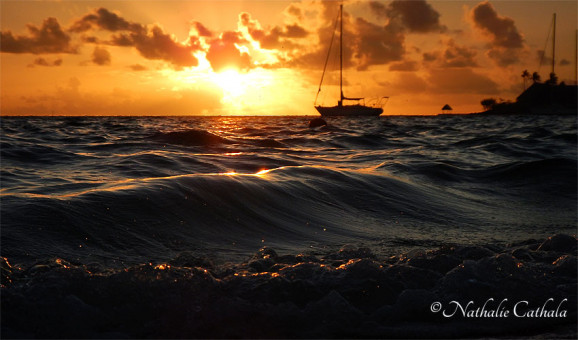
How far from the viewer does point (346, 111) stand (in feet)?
345

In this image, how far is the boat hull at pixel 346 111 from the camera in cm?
10519

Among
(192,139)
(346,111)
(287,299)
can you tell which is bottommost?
(287,299)

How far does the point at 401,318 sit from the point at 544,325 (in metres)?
0.80

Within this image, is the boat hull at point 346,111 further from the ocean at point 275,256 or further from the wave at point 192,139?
the ocean at point 275,256

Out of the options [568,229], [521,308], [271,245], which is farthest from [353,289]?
[568,229]

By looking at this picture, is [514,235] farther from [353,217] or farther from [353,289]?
[353,289]

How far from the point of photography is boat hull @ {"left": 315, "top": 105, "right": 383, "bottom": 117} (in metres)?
105

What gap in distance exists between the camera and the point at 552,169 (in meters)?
9.68

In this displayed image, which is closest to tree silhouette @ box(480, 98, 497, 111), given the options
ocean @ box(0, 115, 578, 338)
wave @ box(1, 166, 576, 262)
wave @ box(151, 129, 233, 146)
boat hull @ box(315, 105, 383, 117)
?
boat hull @ box(315, 105, 383, 117)

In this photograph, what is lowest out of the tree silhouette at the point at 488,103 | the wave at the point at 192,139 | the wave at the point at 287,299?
the wave at the point at 287,299

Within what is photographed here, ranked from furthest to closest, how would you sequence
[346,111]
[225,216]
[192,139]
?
[346,111] → [192,139] → [225,216]

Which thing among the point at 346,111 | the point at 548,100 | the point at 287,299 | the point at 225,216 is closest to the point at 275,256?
the point at 287,299

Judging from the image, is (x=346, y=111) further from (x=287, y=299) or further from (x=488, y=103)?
(x=287, y=299)

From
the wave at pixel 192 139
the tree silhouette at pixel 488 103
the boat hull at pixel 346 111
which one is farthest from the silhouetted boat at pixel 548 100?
the wave at pixel 192 139
